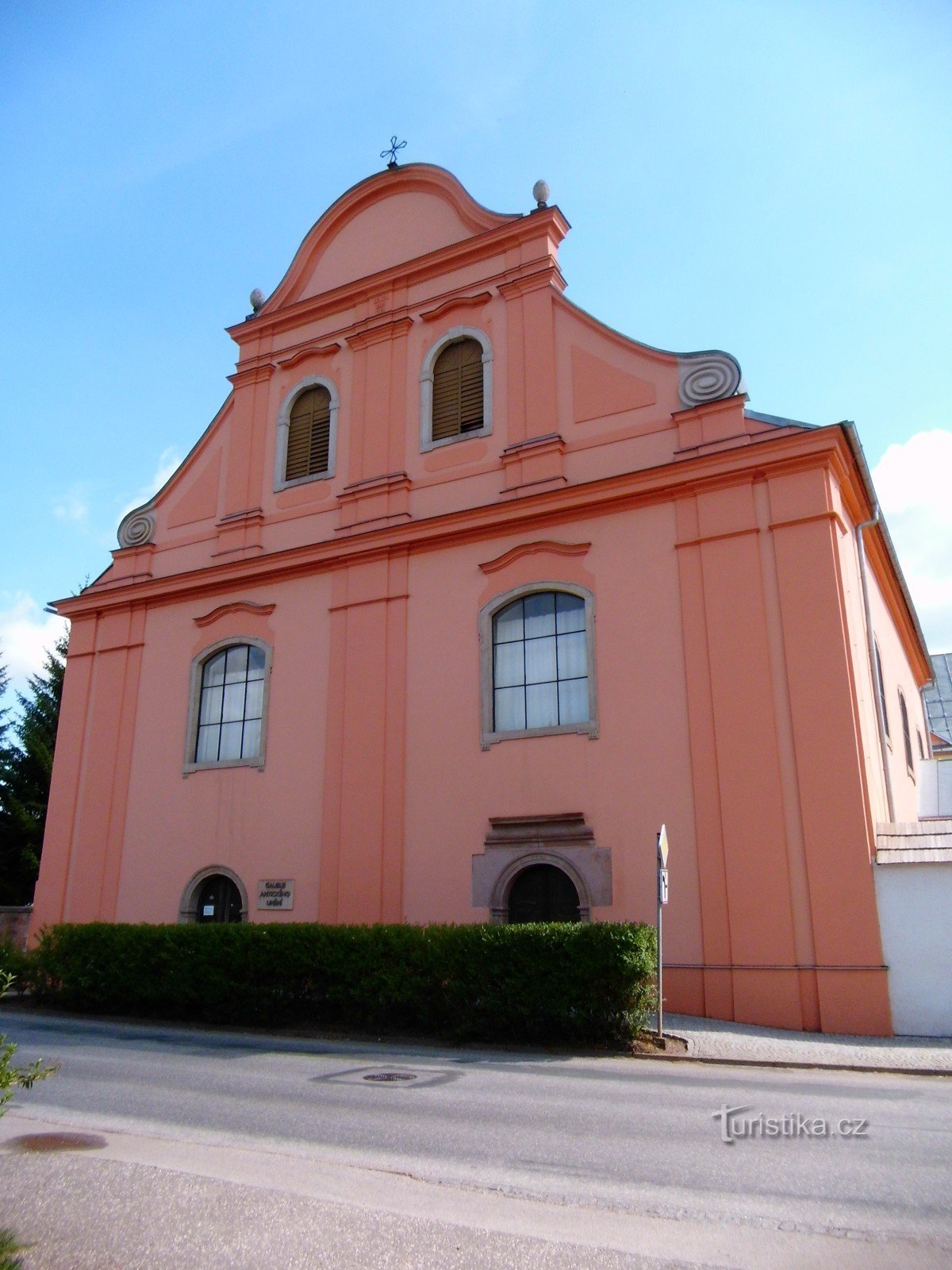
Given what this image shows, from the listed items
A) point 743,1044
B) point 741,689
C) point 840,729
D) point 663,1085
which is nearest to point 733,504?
point 741,689

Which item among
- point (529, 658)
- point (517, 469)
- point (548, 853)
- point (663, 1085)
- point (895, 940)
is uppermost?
point (517, 469)

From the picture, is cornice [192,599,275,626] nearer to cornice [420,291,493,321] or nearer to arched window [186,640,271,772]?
arched window [186,640,271,772]

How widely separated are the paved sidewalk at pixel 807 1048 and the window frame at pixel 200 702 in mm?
8213

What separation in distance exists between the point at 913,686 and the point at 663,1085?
1826 centimetres

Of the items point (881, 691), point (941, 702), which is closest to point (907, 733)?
point (881, 691)

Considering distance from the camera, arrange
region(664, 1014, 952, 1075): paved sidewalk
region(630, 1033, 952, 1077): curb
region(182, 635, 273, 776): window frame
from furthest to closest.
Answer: region(182, 635, 273, 776): window frame → region(664, 1014, 952, 1075): paved sidewalk → region(630, 1033, 952, 1077): curb

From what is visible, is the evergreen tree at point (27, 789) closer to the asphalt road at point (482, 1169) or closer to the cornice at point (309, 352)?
the cornice at point (309, 352)

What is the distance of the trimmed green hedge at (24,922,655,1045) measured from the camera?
1028 centimetres

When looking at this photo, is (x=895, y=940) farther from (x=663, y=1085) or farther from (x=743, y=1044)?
(x=663, y=1085)

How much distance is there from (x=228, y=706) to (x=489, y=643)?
5239mm

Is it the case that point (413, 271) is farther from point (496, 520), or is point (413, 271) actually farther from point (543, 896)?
point (543, 896)

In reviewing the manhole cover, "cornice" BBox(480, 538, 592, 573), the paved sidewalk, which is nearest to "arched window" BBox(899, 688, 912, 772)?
"cornice" BBox(480, 538, 592, 573)

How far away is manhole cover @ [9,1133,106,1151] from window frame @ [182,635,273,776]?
393 inches

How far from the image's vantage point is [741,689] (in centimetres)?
1277
